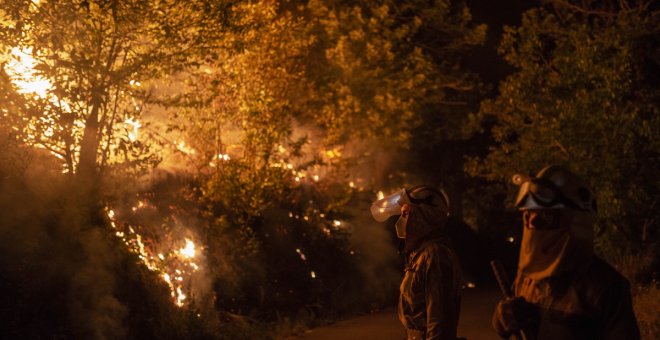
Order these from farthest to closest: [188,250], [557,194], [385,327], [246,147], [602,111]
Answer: [602,111] < [246,147] < [385,327] < [188,250] < [557,194]

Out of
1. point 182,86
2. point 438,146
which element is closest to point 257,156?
point 182,86

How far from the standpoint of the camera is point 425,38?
25297mm

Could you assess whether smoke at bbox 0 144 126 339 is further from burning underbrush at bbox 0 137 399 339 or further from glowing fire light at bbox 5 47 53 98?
glowing fire light at bbox 5 47 53 98

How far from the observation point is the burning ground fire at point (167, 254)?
37.2 feet

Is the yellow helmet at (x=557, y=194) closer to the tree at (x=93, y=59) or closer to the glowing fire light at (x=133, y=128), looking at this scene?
the tree at (x=93, y=59)

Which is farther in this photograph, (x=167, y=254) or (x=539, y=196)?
(x=167, y=254)

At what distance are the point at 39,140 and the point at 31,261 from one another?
78.1 inches

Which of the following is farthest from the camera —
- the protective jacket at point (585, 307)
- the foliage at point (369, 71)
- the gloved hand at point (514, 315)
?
the foliage at point (369, 71)

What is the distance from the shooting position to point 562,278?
3744 mm

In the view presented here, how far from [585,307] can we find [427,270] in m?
1.58

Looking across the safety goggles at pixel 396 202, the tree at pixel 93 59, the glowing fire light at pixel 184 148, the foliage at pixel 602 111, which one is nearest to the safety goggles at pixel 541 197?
the safety goggles at pixel 396 202

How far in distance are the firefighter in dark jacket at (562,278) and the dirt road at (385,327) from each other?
328 inches

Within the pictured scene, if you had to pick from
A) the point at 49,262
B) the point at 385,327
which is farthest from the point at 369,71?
the point at 49,262

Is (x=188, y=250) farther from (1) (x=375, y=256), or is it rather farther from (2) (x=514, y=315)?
(2) (x=514, y=315)
